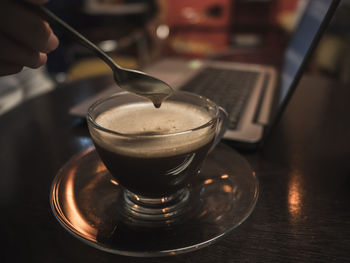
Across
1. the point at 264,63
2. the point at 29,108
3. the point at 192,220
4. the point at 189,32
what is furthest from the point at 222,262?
the point at 189,32

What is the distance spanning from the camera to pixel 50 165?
47cm

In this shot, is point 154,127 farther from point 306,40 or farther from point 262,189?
point 306,40

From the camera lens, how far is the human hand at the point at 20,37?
0.31 m

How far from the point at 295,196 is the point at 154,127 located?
205 mm

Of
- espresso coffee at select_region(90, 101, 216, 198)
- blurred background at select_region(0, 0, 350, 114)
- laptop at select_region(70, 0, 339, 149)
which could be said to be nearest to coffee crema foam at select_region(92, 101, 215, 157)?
espresso coffee at select_region(90, 101, 216, 198)

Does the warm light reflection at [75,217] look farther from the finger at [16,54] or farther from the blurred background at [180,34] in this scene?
the blurred background at [180,34]

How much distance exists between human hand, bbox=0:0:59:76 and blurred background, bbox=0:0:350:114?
1.24ft

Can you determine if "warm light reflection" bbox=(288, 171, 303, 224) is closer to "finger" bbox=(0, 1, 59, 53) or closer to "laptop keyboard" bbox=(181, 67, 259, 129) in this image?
"laptop keyboard" bbox=(181, 67, 259, 129)

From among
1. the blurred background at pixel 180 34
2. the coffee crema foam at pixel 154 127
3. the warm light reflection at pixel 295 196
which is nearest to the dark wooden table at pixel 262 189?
the warm light reflection at pixel 295 196

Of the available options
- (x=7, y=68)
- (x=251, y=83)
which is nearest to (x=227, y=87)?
(x=251, y=83)

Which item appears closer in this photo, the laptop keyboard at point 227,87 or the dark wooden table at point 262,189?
the dark wooden table at point 262,189

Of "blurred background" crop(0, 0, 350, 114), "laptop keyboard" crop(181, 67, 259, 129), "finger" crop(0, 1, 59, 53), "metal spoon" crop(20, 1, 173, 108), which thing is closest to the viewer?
"finger" crop(0, 1, 59, 53)

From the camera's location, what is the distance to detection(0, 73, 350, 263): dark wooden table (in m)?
0.31

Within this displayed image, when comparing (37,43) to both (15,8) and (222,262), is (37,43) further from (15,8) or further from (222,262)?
(222,262)
